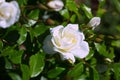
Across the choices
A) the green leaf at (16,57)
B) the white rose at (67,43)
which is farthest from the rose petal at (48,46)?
the green leaf at (16,57)

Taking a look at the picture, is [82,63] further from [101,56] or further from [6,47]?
[6,47]

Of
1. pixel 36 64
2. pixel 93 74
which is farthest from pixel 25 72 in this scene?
pixel 93 74

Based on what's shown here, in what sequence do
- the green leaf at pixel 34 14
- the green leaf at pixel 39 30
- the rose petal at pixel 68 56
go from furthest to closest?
the green leaf at pixel 34 14, the green leaf at pixel 39 30, the rose petal at pixel 68 56

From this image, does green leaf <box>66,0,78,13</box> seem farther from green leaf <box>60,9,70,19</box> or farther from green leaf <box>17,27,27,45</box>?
green leaf <box>17,27,27,45</box>

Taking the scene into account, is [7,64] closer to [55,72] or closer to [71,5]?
[55,72]

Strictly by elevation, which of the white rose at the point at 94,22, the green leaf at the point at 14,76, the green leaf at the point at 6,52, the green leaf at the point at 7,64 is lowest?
the green leaf at the point at 14,76

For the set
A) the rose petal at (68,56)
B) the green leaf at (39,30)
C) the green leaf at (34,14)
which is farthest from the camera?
the green leaf at (34,14)

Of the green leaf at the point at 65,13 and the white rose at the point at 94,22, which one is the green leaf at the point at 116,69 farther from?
the green leaf at the point at 65,13
